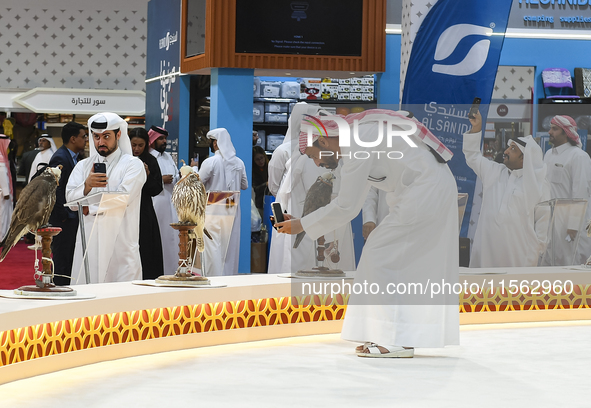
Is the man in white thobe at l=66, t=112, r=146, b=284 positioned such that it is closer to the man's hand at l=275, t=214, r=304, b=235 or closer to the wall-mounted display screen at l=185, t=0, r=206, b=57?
the man's hand at l=275, t=214, r=304, b=235

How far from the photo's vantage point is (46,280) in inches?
140

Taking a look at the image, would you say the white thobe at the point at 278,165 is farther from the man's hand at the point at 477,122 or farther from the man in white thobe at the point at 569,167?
the man in white thobe at the point at 569,167

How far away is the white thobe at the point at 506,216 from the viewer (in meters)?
5.89

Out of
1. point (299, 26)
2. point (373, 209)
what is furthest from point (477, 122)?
point (299, 26)

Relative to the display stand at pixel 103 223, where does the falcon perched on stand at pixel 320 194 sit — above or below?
above

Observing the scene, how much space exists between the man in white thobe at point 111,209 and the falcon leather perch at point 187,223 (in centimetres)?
60

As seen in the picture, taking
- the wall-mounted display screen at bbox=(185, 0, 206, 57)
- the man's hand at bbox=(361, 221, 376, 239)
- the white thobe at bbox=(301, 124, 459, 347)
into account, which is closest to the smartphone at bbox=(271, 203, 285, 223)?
the white thobe at bbox=(301, 124, 459, 347)

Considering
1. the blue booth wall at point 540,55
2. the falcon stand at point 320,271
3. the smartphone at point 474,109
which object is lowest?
the falcon stand at point 320,271

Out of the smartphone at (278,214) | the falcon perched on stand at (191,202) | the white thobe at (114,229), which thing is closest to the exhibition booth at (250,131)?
the falcon perched on stand at (191,202)

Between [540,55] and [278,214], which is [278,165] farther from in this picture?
[540,55]

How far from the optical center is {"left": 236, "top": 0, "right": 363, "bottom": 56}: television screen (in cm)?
741

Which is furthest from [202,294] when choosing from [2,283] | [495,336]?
[2,283]

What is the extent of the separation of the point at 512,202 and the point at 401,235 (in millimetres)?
2325

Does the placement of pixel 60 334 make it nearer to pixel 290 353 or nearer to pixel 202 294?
pixel 202 294
